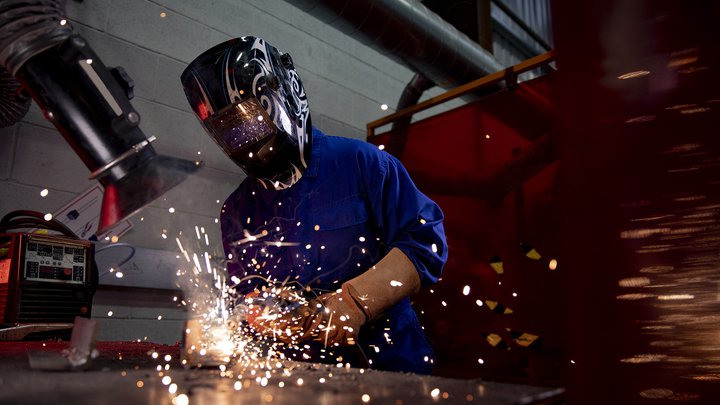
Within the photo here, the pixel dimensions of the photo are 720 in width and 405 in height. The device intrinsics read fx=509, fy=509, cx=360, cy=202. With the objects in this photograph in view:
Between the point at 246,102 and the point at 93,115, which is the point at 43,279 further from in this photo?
the point at 246,102

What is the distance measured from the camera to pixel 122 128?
3.68 feet

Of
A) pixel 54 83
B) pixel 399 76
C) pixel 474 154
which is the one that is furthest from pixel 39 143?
pixel 399 76

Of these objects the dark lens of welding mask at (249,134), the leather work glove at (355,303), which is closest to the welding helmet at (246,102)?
the dark lens of welding mask at (249,134)

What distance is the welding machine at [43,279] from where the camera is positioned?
57.7 inches

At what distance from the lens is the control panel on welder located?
1.50 meters

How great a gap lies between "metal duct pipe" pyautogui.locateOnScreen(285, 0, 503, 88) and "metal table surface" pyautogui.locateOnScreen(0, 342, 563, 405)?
189 centimetres

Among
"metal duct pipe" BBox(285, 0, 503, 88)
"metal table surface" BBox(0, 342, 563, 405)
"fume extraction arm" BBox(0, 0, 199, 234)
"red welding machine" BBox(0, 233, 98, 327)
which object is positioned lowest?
"metal table surface" BBox(0, 342, 563, 405)

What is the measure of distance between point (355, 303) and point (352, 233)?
26 cm

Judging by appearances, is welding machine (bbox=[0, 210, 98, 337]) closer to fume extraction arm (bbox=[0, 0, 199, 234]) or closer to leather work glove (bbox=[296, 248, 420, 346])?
fume extraction arm (bbox=[0, 0, 199, 234])

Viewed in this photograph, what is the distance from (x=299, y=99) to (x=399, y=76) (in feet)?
7.33

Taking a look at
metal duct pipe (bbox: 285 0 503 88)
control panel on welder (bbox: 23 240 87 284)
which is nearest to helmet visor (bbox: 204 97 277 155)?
control panel on welder (bbox: 23 240 87 284)

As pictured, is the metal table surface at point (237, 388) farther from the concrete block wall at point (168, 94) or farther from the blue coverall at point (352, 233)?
the concrete block wall at point (168, 94)

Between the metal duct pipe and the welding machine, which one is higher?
the metal duct pipe

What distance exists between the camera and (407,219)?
5.12 feet
